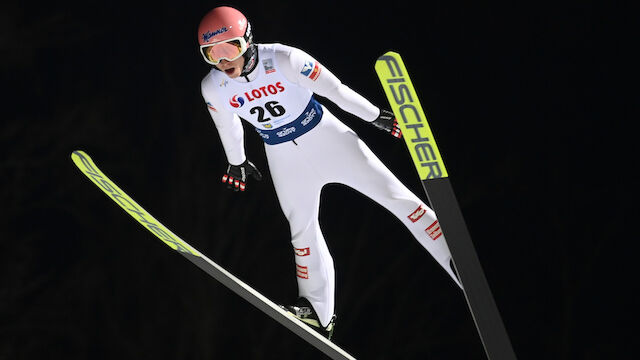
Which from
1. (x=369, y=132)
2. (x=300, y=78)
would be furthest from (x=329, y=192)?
(x=300, y=78)

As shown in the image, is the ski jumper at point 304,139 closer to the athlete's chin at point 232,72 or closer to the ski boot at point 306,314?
the athlete's chin at point 232,72

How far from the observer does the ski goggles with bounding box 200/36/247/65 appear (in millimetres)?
3100

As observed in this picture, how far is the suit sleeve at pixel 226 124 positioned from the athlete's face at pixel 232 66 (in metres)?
0.13

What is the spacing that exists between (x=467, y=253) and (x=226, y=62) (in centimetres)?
106

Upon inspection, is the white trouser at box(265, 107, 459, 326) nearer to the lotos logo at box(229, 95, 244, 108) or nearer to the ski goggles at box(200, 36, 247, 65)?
the lotos logo at box(229, 95, 244, 108)

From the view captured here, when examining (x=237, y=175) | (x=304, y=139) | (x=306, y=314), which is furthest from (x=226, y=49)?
(x=306, y=314)

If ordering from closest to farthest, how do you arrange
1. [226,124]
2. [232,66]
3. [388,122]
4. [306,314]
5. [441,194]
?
1. [441,194]
2. [232,66]
3. [388,122]
4. [226,124]
5. [306,314]

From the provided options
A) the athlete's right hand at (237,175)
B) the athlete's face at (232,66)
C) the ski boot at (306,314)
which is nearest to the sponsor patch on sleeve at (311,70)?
the athlete's face at (232,66)

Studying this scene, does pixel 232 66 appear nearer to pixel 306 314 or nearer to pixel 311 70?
pixel 311 70

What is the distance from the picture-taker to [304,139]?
3.31 metres

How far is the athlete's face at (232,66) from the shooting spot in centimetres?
316

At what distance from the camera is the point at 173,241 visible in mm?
3469

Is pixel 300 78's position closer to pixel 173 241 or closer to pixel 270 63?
pixel 270 63

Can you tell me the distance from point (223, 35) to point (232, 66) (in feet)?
0.44
